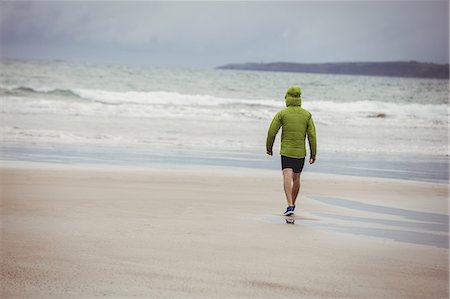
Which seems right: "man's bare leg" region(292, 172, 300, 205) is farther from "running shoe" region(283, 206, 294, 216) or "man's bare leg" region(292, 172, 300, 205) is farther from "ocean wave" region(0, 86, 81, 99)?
"ocean wave" region(0, 86, 81, 99)

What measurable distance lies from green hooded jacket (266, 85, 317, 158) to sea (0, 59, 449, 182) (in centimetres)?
460

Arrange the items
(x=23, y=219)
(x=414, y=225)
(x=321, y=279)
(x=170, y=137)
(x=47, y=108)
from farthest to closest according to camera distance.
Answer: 1. (x=47, y=108)
2. (x=170, y=137)
3. (x=414, y=225)
4. (x=23, y=219)
5. (x=321, y=279)

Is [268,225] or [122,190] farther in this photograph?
[122,190]

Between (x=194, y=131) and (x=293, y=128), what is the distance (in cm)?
1360

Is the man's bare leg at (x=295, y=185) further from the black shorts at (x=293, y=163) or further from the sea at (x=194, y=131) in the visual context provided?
the sea at (x=194, y=131)

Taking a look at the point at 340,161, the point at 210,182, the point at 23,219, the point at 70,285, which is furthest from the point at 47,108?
the point at 70,285

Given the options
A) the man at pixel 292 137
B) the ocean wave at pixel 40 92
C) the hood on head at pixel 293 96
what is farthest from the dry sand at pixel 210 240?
the ocean wave at pixel 40 92

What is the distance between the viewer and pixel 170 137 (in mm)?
19281

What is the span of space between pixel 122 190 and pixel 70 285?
4.74 meters

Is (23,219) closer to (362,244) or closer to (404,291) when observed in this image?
(362,244)

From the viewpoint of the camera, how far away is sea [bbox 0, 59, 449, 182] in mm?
14047

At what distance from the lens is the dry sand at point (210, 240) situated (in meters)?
4.86

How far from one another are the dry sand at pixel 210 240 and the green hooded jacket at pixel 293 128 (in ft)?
2.57

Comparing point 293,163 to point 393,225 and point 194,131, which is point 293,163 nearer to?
point 393,225
